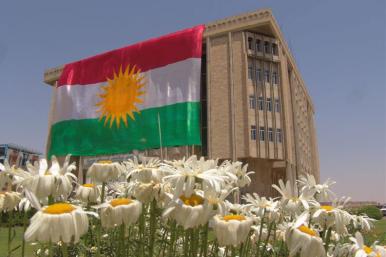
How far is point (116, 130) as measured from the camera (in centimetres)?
2959

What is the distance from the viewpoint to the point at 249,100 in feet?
115

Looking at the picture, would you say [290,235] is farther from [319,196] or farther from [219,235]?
[319,196]

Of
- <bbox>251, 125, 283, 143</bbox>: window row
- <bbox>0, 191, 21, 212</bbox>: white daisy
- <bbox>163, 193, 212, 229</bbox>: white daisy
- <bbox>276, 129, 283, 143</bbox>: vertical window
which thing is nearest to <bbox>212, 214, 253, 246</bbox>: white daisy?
<bbox>163, 193, 212, 229</bbox>: white daisy

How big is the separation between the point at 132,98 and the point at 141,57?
3.95m

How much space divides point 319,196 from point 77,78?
3414cm

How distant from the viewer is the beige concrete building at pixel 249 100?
34125mm

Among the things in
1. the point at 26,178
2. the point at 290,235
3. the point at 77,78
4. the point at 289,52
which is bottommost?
the point at 290,235

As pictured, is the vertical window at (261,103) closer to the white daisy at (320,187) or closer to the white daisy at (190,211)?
the white daisy at (320,187)

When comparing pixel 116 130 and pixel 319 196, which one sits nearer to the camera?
pixel 319 196

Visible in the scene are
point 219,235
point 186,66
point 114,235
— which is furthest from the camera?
point 186,66

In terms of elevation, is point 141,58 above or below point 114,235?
above

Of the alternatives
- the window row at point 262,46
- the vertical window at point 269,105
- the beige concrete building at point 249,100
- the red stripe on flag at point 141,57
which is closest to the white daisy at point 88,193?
the red stripe on flag at point 141,57

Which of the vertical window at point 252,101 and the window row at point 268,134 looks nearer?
the window row at point 268,134

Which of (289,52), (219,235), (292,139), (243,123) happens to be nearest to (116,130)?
(243,123)
